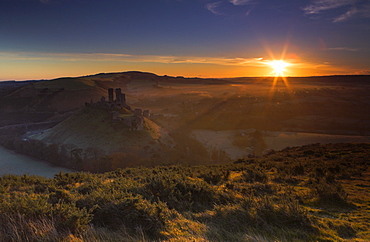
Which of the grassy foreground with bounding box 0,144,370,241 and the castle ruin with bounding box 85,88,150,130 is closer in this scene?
the grassy foreground with bounding box 0,144,370,241

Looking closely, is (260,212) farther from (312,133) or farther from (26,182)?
(312,133)

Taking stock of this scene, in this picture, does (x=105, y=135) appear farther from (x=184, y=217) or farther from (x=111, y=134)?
(x=184, y=217)

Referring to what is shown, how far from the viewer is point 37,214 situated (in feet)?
17.5

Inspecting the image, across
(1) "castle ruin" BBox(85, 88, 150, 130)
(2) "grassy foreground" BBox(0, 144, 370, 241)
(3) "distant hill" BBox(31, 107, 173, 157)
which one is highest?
(2) "grassy foreground" BBox(0, 144, 370, 241)

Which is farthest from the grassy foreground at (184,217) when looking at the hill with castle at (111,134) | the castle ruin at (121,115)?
the castle ruin at (121,115)

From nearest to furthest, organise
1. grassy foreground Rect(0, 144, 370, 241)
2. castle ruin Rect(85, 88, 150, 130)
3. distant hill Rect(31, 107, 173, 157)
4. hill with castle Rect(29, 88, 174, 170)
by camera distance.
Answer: grassy foreground Rect(0, 144, 370, 241) < hill with castle Rect(29, 88, 174, 170) < distant hill Rect(31, 107, 173, 157) < castle ruin Rect(85, 88, 150, 130)

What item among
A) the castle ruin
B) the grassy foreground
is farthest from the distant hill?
the grassy foreground

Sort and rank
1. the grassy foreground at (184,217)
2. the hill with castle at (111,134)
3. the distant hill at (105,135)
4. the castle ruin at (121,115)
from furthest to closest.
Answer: the castle ruin at (121,115) → the distant hill at (105,135) → the hill with castle at (111,134) → the grassy foreground at (184,217)

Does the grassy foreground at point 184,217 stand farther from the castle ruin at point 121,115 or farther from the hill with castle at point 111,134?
the castle ruin at point 121,115

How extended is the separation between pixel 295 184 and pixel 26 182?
12.7 metres

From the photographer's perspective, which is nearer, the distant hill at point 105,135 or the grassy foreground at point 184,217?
the grassy foreground at point 184,217

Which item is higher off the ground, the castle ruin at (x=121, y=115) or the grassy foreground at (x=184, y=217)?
the grassy foreground at (x=184, y=217)

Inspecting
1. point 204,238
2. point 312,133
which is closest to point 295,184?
point 204,238

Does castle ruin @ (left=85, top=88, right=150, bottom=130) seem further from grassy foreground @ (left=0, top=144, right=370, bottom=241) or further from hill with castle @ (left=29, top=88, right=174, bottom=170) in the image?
grassy foreground @ (left=0, top=144, right=370, bottom=241)
